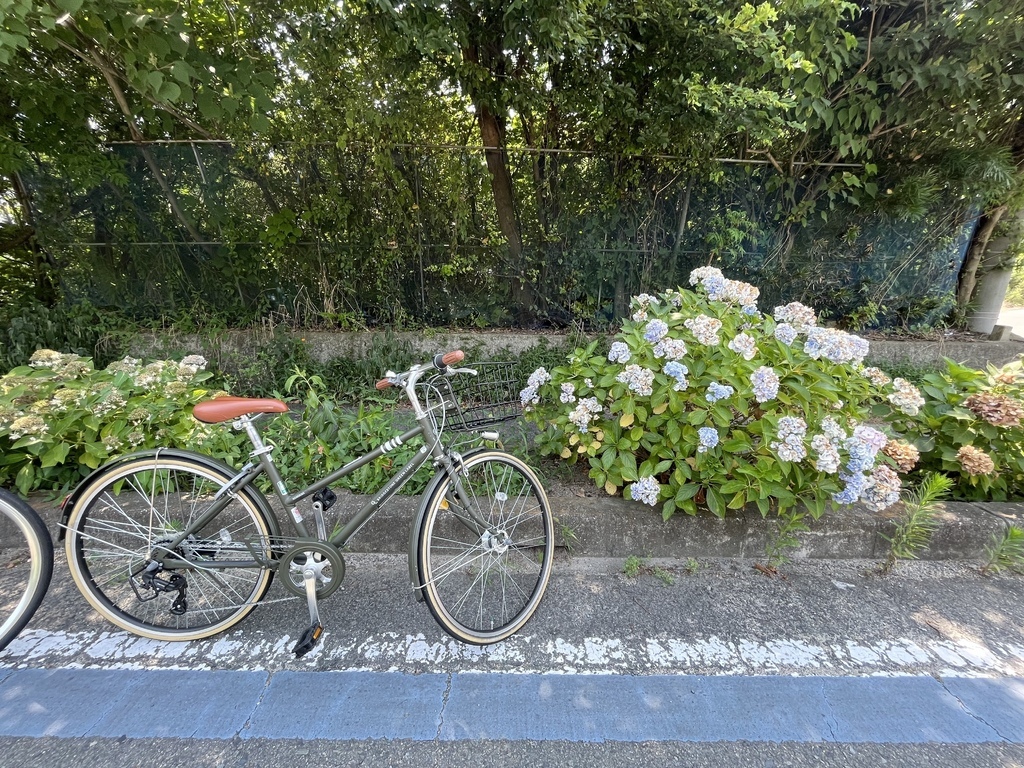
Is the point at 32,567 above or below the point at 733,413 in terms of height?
below

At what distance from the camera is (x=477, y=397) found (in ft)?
8.87

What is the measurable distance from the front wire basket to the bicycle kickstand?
844mm

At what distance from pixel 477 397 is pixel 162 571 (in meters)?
1.68

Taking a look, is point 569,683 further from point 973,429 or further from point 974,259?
point 974,259

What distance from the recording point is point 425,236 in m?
4.72

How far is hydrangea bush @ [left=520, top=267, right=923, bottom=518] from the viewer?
220 centimetres

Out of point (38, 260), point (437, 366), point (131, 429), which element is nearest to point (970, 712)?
point (437, 366)

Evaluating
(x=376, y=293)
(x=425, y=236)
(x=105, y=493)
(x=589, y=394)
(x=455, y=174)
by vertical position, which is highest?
(x=455, y=174)

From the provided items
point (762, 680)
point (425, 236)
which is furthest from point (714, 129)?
point (762, 680)

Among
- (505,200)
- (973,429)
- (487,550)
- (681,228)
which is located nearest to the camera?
(487,550)

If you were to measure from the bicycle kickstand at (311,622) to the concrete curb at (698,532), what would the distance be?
51 centimetres

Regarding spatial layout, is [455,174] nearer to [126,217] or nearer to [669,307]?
[669,307]

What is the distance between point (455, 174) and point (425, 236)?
27.3 inches

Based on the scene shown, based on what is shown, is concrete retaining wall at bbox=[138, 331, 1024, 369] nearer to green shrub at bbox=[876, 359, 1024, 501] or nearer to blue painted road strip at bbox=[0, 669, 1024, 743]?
green shrub at bbox=[876, 359, 1024, 501]
